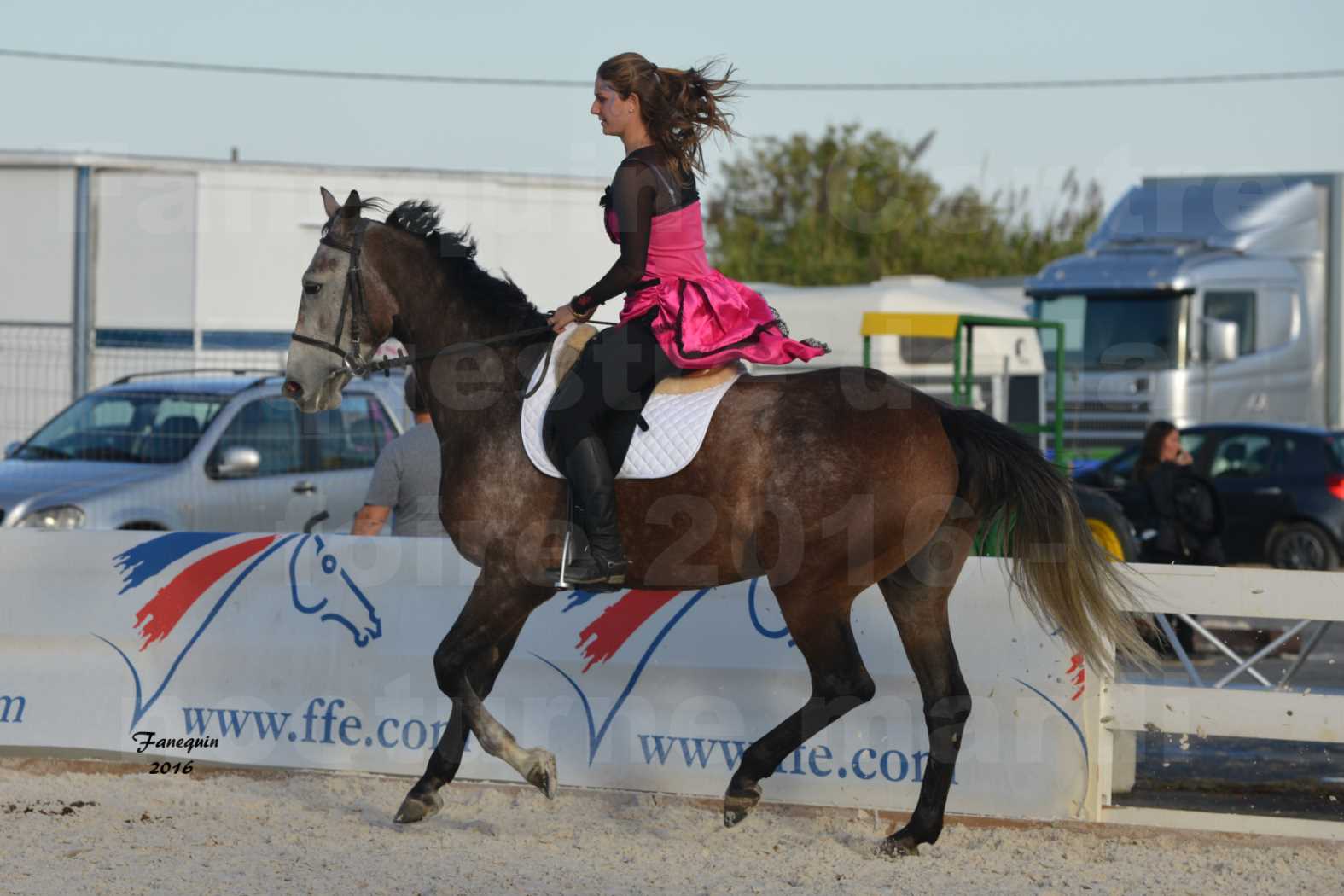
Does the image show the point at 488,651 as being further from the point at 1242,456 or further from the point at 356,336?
the point at 1242,456

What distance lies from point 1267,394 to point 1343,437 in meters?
3.79

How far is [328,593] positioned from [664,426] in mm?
2413

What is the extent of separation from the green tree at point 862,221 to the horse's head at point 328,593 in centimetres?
3305

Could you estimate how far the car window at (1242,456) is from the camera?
17906 mm

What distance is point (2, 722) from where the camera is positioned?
784cm

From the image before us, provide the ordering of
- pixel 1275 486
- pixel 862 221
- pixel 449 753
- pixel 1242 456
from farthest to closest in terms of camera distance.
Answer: pixel 862 221, pixel 1242 456, pixel 1275 486, pixel 449 753

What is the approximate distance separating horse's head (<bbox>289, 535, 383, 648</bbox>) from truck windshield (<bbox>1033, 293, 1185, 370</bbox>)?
1502 centimetres

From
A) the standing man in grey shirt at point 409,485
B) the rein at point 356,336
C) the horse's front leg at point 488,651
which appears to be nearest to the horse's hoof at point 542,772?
the horse's front leg at point 488,651

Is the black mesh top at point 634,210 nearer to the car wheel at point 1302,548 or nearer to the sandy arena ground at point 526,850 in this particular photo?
the sandy arena ground at point 526,850

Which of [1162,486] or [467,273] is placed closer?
[467,273]

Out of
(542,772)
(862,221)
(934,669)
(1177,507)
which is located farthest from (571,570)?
(862,221)

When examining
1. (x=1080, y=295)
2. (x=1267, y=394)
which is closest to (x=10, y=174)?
(x=1080, y=295)

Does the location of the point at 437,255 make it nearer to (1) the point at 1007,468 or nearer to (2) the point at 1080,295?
(1) the point at 1007,468

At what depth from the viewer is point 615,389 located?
235 inches
